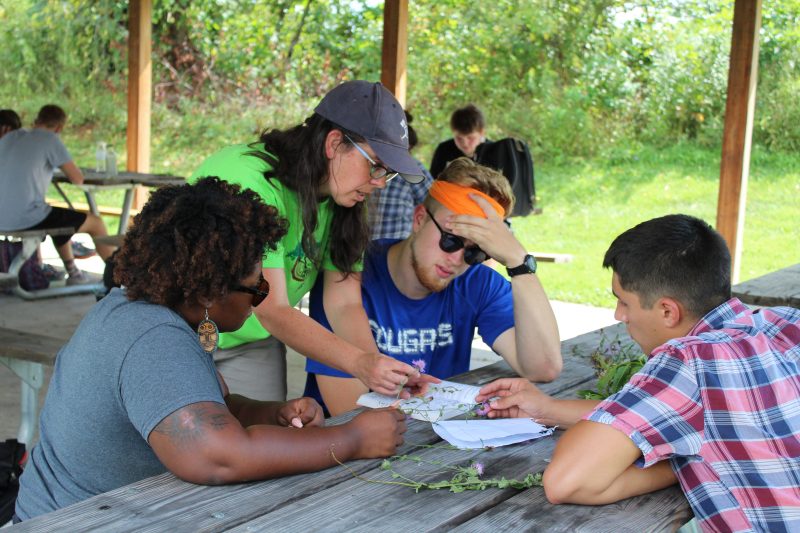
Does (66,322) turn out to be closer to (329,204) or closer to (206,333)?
(329,204)

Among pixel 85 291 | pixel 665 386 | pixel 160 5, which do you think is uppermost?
pixel 160 5

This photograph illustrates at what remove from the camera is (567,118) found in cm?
1322

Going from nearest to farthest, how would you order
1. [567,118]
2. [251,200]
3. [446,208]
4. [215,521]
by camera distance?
1. [215,521]
2. [251,200]
3. [446,208]
4. [567,118]

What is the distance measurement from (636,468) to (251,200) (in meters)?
0.89

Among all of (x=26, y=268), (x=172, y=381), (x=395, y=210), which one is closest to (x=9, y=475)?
(x=172, y=381)

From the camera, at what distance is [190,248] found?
172 centimetres

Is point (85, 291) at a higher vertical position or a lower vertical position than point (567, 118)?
lower

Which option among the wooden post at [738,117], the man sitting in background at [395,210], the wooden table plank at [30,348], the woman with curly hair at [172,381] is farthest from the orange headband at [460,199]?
the wooden post at [738,117]

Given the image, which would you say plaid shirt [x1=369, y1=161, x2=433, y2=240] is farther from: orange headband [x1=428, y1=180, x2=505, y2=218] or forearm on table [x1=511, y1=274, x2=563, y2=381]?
forearm on table [x1=511, y1=274, x2=563, y2=381]

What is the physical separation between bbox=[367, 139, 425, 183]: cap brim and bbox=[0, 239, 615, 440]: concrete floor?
103 inches

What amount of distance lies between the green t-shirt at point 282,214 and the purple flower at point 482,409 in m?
0.62

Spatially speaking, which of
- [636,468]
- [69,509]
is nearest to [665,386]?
[636,468]

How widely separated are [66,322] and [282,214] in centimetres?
437

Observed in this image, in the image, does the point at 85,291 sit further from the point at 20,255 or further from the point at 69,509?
the point at 69,509
